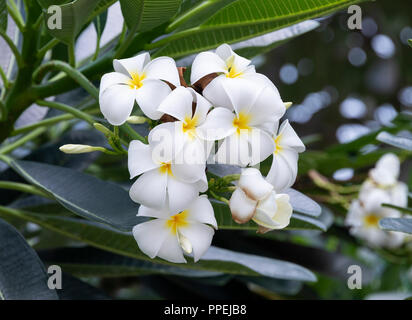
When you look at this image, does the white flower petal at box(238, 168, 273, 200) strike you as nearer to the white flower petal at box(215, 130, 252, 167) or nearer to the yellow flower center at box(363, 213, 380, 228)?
the white flower petal at box(215, 130, 252, 167)

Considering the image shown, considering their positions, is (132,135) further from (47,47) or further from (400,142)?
(400,142)

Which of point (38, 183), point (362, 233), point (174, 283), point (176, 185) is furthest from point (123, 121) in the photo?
point (362, 233)

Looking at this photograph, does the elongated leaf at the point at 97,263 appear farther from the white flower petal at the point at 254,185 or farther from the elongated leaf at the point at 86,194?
the white flower petal at the point at 254,185

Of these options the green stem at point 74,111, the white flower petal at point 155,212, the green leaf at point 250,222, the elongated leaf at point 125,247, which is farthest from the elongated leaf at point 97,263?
the white flower petal at point 155,212

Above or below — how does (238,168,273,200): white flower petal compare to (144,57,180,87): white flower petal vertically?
below

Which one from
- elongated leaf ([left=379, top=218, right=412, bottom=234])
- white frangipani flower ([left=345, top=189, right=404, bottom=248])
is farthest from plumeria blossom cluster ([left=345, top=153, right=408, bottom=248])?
elongated leaf ([left=379, top=218, right=412, bottom=234])
